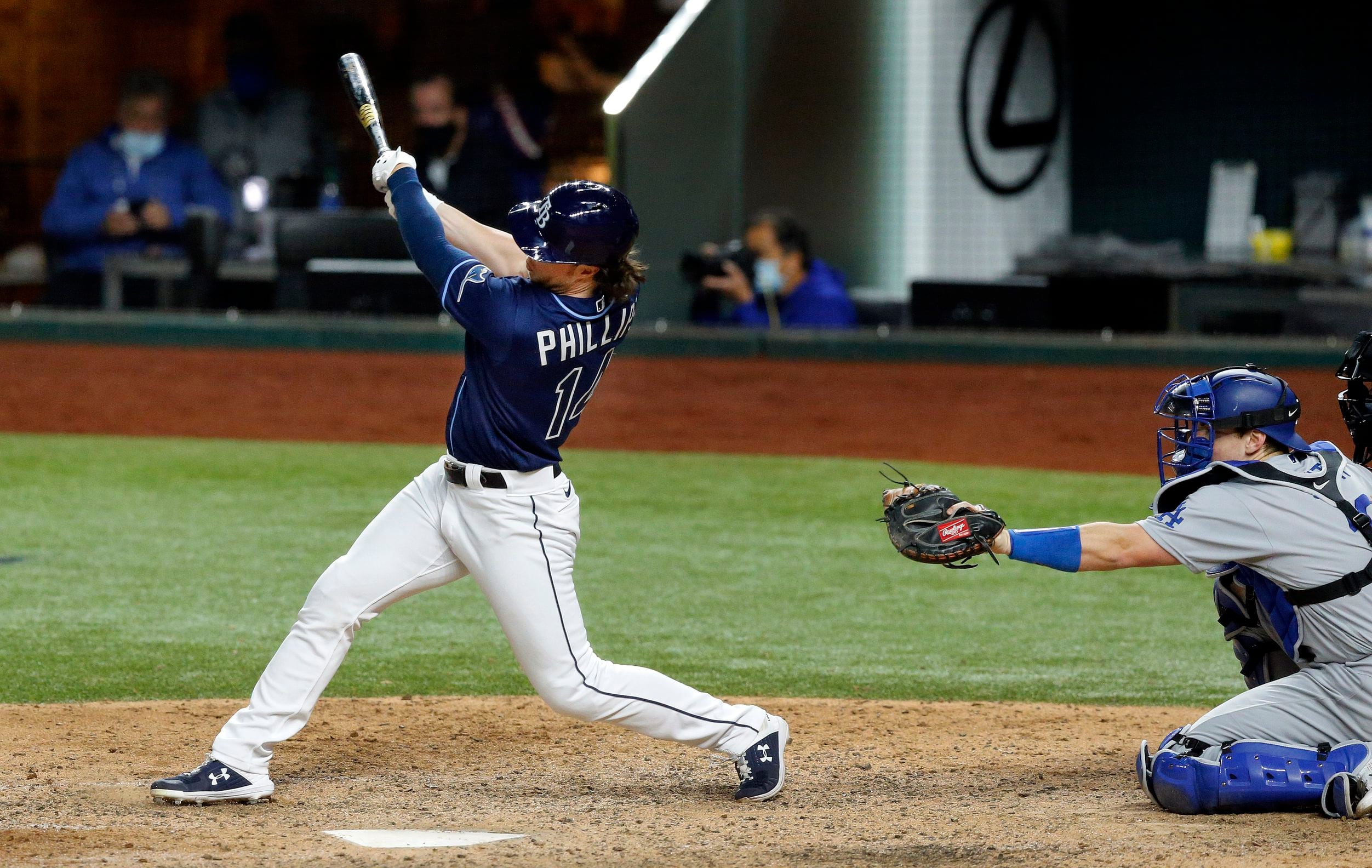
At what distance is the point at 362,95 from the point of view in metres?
4.14

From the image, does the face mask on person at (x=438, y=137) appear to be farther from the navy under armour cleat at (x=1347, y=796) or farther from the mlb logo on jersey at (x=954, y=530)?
the navy under armour cleat at (x=1347, y=796)

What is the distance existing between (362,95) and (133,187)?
8174 millimetres

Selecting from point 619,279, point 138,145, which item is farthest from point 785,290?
point 619,279

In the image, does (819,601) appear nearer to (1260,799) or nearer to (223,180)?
(1260,799)

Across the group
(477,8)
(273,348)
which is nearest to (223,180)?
(273,348)

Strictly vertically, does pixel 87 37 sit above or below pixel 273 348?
above

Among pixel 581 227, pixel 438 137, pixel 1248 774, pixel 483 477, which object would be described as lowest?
pixel 1248 774

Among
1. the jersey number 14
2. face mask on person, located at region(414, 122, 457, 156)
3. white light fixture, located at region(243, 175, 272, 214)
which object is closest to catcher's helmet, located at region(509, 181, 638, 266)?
the jersey number 14

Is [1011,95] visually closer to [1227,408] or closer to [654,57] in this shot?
[654,57]

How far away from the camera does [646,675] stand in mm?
3625

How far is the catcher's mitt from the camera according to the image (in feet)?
11.0

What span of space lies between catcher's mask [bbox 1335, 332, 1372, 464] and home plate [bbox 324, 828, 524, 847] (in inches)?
84.6

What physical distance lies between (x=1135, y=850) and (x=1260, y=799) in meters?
0.44

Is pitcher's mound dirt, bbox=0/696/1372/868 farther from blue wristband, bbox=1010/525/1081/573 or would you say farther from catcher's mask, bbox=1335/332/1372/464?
catcher's mask, bbox=1335/332/1372/464
